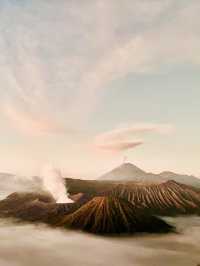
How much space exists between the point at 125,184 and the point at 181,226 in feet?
126

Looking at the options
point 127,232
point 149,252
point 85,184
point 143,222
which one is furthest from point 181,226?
point 85,184

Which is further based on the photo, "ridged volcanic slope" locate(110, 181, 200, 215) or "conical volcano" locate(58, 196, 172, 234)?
"ridged volcanic slope" locate(110, 181, 200, 215)

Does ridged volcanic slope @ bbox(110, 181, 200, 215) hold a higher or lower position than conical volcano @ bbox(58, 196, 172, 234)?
higher

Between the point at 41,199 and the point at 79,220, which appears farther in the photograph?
the point at 41,199

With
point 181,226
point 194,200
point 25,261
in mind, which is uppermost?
point 194,200

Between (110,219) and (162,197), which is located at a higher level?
(162,197)

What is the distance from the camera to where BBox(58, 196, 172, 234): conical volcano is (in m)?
115

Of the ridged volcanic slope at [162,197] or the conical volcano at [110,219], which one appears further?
the ridged volcanic slope at [162,197]

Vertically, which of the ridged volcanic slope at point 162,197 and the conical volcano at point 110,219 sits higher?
the ridged volcanic slope at point 162,197

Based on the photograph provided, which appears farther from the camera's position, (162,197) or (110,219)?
(162,197)

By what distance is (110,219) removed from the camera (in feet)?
385

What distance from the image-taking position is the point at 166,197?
517 feet

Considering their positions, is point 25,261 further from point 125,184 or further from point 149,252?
point 125,184

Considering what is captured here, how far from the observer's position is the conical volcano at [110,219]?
115312mm
